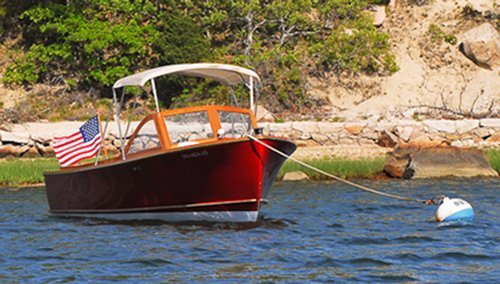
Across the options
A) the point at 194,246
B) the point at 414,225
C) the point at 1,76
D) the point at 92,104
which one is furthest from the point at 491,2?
the point at 194,246

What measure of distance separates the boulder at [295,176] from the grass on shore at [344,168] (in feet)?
0.40

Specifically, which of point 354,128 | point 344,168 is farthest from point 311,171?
point 354,128

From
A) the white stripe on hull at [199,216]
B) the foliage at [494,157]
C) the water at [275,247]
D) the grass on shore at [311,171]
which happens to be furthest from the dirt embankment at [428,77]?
the white stripe on hull at [199,216]

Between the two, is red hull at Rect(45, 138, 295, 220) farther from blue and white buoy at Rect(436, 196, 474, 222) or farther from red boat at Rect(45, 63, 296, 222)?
blue and white buoy at Rect(436, 196, 474, 222)

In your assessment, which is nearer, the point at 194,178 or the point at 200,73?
the point at 194,178

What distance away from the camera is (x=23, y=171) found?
24.7m

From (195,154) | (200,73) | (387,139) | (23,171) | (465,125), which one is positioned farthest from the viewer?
(465,125)

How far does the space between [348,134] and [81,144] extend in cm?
1225

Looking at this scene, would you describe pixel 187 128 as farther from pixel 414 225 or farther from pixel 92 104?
pixel 92 104

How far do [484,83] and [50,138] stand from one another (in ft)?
47.4

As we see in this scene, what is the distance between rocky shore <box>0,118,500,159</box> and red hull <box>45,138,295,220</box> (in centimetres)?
1109

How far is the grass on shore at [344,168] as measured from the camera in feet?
79.4

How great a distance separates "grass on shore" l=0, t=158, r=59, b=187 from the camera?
24016 mm

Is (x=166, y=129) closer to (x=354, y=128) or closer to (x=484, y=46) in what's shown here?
(x=354, y=128)
